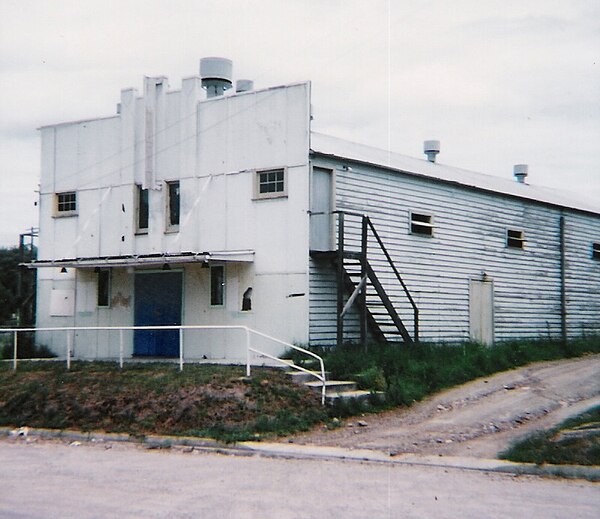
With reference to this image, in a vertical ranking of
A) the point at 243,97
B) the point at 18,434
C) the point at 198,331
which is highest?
the point at 243,97

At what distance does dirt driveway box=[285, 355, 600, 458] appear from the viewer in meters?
13.2

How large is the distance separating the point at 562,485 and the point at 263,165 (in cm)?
1191

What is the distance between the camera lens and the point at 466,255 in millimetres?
24125

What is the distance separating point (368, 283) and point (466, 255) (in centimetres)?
480

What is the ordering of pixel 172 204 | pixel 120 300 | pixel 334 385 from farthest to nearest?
pixel 120 300
pixel 172 204
pixel 334 385

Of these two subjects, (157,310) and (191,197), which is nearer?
(191,197)

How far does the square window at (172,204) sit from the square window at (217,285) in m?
1.95

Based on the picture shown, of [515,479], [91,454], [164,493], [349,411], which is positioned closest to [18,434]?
[91,454]

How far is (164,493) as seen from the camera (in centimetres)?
948

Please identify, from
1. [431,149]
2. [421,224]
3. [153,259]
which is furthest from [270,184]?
[431,149]

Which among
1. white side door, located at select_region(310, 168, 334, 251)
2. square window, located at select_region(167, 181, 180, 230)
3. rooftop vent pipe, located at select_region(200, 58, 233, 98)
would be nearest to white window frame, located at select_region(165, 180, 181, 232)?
square window, located at select_region(167, 181, 180, 230)

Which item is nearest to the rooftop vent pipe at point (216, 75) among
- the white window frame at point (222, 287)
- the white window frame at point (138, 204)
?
the white window frame at point (138, 204)

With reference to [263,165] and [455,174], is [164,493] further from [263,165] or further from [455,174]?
[455,174]

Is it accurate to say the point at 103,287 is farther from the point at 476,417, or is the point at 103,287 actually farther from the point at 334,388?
the point at 476,417
